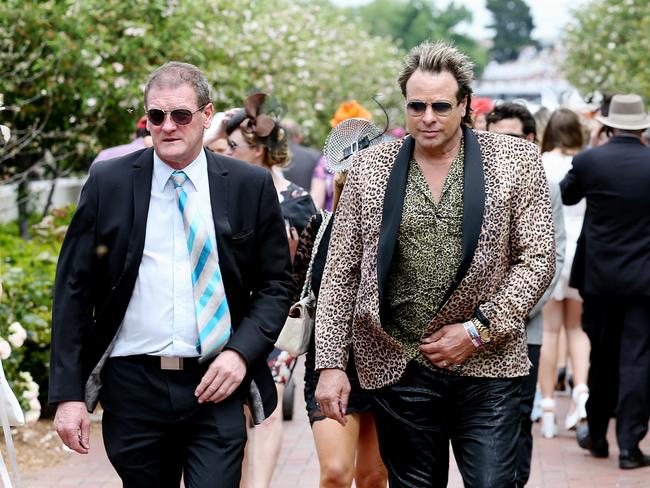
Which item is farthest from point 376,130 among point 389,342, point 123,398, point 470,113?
point 123,398

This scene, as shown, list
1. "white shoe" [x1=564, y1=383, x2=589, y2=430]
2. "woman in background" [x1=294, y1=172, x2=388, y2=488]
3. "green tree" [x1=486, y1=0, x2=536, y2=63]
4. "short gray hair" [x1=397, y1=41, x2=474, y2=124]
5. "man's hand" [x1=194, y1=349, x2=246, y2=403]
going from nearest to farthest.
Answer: "man's hand" [x1=194, y1=349, x2=246, y2=403], "short gray hair" [x1=397, y1=41, x2=474, y2=124], "woman in background" [x1=294, y1=172, x2=388, y2=488], "white shoe" [x1=564, y1=383, x2=589, y2=430], "green tree" [x1=486, y1=0, x2=536, y2=63]

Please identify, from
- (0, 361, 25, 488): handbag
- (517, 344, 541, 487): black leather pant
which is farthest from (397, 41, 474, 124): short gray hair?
(517, 344, 541, 487): black leather pant

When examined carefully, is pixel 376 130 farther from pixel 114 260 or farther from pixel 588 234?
pixel 588 234

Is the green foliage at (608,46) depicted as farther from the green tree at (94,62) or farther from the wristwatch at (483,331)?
the wristwatch at (483,331)

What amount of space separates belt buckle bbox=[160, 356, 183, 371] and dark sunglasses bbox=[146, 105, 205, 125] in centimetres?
78

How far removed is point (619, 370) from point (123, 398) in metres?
4.39

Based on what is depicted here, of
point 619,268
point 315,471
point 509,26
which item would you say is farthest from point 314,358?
point 509,26

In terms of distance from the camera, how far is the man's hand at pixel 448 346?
14.1 feet

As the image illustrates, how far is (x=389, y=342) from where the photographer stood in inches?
176

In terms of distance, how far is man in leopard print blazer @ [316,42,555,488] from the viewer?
435cm

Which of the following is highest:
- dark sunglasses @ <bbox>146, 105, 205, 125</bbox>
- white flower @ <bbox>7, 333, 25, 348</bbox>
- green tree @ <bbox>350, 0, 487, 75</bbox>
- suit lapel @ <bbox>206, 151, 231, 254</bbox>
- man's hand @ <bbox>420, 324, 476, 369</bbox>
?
dark sunglasses @ <bbox>146, 105, 205, 125</bbox>

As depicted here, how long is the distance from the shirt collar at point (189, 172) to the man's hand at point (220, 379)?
58cm

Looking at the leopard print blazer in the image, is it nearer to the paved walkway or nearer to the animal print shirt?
the animal print shirt

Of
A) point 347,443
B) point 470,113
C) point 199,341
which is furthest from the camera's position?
point 347,443
